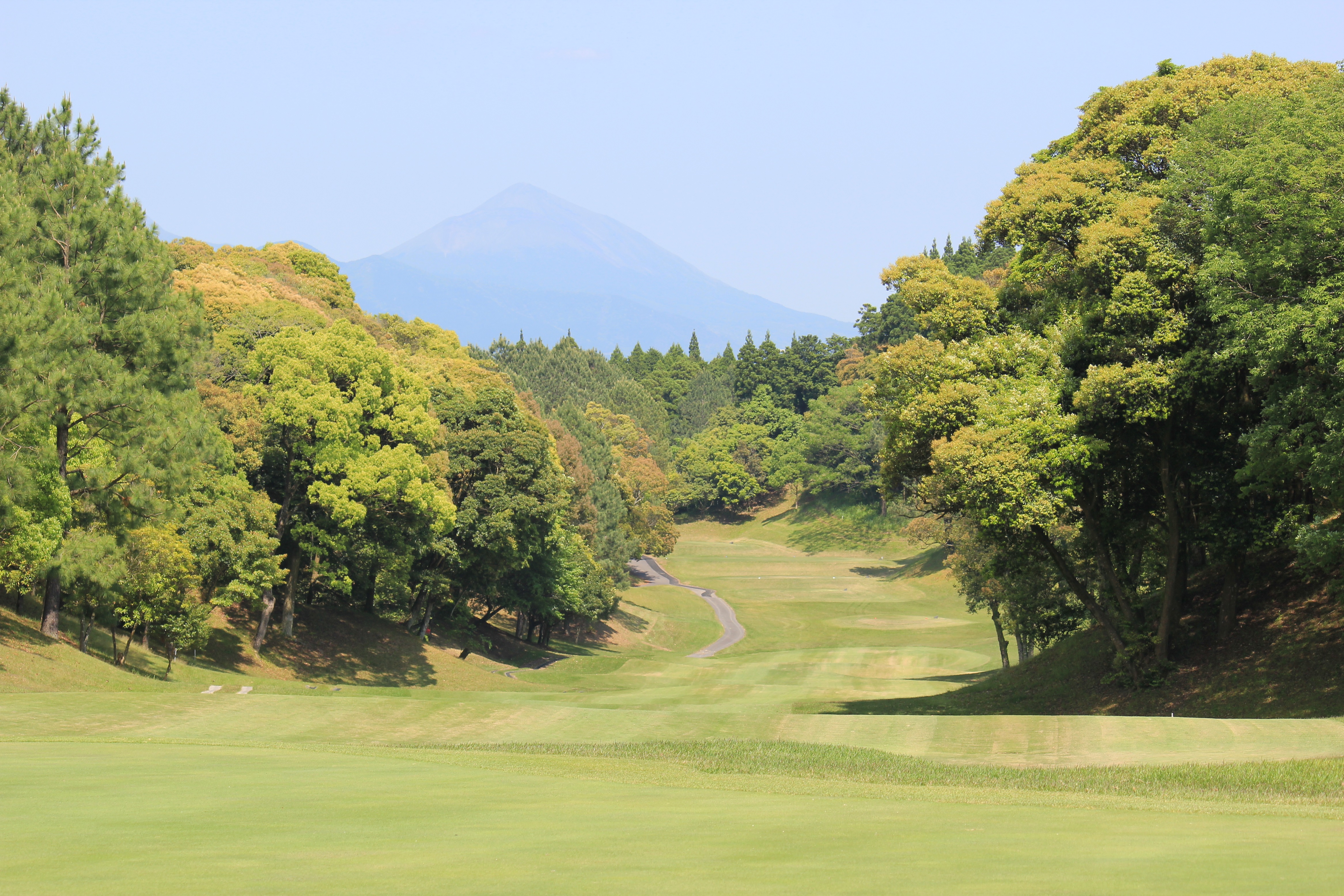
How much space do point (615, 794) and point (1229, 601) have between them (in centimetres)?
2118

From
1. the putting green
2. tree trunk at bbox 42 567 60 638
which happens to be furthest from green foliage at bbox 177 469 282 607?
the putting green

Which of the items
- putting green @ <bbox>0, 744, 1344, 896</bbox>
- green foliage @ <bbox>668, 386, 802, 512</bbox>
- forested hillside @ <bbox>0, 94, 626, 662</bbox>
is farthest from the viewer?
green foliage @ <bbox>668, 386, 802, 512</bbox>

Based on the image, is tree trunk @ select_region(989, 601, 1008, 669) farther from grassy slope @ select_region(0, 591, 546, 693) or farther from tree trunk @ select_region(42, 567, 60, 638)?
tree trunk @ select_region(42, 567, 60, 638)

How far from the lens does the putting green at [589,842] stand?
7801 millimetres

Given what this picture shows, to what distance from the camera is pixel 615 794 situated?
15242mm

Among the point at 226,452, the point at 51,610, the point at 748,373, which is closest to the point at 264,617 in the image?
the point at 226,452

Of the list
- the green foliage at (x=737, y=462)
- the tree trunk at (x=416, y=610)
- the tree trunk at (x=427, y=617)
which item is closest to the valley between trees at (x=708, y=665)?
the tree trunk at (x=416, y=610)

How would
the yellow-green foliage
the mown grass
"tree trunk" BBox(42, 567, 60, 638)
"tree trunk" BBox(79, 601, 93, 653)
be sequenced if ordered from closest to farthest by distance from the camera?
the mown grass < "tree trunk" BBox(42, 567, 60, 638) < "tree trunk" BBox(79, 601, 93, 653) < the yellow-green foliage

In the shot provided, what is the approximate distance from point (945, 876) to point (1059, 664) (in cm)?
2920

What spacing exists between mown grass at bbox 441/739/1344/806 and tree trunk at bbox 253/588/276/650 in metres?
24.1

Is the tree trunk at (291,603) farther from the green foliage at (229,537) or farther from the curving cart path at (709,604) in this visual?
the curving cart path at (709,604)

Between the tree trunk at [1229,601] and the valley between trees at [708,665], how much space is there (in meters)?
0.09

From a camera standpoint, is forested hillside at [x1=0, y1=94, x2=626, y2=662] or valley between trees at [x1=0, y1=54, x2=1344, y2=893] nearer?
valley between trees at [x1=0, y1=54, x2=1344, y2=893]

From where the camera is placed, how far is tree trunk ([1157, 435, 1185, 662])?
92.0 feet
